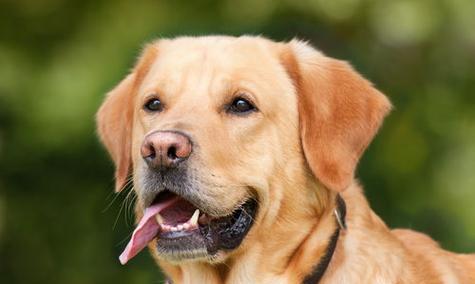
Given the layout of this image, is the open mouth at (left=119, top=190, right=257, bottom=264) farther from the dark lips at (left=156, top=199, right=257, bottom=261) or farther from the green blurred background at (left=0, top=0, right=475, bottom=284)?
the green blurred background at (left=0, top=0, right=475, bottom=284)

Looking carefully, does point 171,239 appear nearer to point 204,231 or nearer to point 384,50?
point 204,231

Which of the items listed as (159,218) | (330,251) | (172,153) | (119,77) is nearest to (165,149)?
(172,153)

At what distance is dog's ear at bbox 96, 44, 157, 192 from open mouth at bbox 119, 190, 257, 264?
1.69ft

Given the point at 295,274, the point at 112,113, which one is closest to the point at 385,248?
the point at 295,274

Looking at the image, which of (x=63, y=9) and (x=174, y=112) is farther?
(x=63, y=9)

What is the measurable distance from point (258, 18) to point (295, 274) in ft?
14.0

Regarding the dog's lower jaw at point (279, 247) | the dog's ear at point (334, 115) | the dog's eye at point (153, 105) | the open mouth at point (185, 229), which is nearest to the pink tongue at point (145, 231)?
the open mouth at point (185, 229)

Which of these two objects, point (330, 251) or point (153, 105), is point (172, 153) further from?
point (330, 251)

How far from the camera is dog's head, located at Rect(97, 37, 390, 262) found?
171 inches

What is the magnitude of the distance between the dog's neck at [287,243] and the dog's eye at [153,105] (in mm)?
642

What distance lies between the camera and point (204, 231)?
14.6 feet

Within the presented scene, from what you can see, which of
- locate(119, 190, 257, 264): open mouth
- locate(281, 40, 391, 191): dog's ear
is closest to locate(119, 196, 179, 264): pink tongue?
locate(119, 190, 257, 264): open mouth

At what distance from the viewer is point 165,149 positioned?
4.20 meters

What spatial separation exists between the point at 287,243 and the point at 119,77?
12.3 ft
